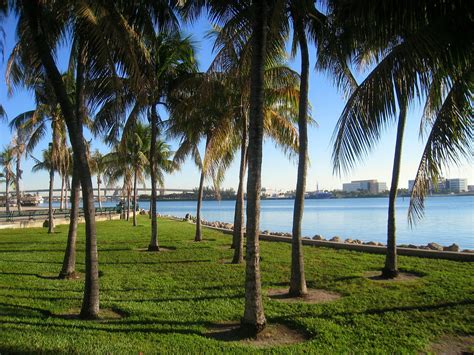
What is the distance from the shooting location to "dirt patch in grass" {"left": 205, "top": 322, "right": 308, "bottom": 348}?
206 inches

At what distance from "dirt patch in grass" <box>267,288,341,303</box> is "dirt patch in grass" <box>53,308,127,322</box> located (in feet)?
9.05

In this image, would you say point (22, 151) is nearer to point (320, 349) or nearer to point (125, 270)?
point (125, 270)

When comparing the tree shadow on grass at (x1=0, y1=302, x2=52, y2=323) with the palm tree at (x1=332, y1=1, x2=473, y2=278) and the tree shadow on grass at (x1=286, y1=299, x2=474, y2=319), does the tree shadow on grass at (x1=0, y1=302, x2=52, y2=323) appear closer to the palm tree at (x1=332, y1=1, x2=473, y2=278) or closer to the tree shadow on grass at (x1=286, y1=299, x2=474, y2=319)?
the tree shadow on grass at (x1=286, y1=299, x2=474, y2=319)

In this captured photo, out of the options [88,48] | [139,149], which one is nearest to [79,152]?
[88,48]

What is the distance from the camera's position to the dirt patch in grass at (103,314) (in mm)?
6133

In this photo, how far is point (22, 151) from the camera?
894 inches

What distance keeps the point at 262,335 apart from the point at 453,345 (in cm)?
239

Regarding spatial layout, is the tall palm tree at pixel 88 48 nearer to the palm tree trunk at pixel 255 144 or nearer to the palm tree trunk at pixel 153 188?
the palm tree trunk at pixel 255 144

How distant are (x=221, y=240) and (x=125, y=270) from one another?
7418 millimetres

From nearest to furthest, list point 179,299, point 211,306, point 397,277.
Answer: point 211,306, point 179,299, point 397,277

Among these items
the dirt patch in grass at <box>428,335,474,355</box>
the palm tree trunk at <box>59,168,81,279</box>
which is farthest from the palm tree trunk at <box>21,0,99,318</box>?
the dirt patch in grass at <box>428,335,474,355</box>

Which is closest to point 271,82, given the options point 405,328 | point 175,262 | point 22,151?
point 175,262

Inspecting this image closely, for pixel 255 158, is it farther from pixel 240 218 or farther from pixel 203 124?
pixel 203 124

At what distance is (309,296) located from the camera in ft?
24.7
